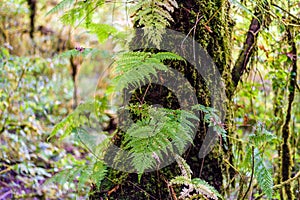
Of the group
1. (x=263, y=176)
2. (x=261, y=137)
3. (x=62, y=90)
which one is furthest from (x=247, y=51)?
(x=62, y=90)

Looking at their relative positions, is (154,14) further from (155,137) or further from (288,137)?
(288,137)

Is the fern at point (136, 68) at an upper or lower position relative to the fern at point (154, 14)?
lower

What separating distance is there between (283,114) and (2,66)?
2.62 metres

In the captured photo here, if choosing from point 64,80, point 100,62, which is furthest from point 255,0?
point 100,62

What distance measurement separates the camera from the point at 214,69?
1.54 m

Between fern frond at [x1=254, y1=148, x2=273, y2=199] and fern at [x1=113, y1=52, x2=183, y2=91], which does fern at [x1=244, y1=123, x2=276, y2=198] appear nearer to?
fern frond at [x1=254, y1=148, x2=273, y2=199]

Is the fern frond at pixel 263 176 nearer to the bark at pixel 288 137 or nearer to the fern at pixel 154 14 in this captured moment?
the fern at pixel 154 14

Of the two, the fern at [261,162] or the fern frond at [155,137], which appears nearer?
the fern frond at [155,137]

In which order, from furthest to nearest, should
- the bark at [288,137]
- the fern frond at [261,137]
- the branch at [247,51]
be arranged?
the bark at [288,137] < the branch at [247,51] < the fern frond at [261,137]

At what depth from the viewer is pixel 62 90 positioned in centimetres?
587

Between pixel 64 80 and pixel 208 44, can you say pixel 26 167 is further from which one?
pixel 64 80

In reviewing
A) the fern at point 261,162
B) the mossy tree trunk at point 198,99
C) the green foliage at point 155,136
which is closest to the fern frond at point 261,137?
the fern at point 261,162

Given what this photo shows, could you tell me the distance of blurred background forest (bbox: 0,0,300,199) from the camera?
1.91 metres

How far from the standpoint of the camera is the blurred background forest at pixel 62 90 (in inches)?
75.2
